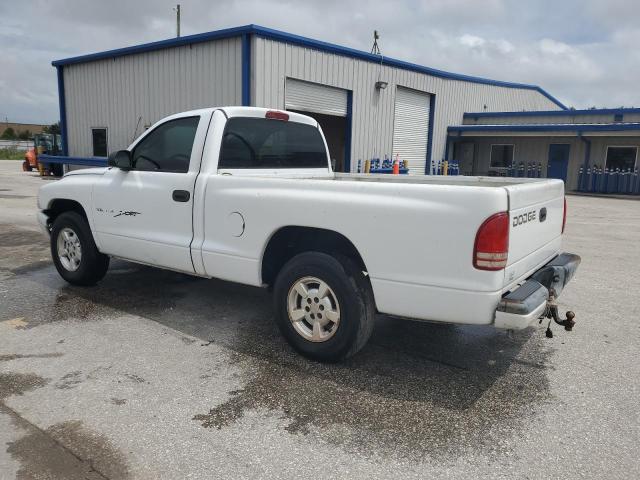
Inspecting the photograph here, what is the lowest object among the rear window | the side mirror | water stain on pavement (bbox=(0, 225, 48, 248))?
water stain on pavement (bbox=(0, 225, 48, 248))

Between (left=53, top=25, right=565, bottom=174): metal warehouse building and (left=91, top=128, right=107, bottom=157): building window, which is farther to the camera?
(left=91, top=128, right=107, bottom=157): building window

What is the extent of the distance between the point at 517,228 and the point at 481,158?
25217 mm

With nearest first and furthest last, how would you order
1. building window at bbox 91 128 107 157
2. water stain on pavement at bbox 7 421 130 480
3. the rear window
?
water stain on pavement at bbox 7 421 130 480 < the rear window < building window at bbox 91 128 107 157

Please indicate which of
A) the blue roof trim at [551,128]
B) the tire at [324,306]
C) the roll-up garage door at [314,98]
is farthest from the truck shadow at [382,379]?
the blue roof trim at [551,128]

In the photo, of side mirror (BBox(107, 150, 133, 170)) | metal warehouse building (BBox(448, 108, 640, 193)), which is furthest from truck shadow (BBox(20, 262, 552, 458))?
metal warehouse building (BBox(448, 108, 640, 193))

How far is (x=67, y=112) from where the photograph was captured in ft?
68.9

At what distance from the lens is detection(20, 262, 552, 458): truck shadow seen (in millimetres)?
3107

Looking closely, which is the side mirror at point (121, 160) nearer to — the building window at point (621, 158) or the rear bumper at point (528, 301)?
the rear bumper at point (528, 301)

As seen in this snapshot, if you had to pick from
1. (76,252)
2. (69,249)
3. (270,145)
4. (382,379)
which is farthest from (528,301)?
(69,249)

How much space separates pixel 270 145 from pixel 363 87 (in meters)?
12.7

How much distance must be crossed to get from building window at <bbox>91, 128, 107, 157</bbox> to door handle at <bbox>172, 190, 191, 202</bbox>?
16.6 m

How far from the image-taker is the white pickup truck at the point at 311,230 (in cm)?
324

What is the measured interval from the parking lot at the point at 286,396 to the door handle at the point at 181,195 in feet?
3.79

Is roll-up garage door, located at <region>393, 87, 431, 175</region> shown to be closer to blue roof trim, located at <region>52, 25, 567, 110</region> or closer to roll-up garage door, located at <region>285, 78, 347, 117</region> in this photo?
blue roof trim, located at <region>52, 25, 567, 110</region>
